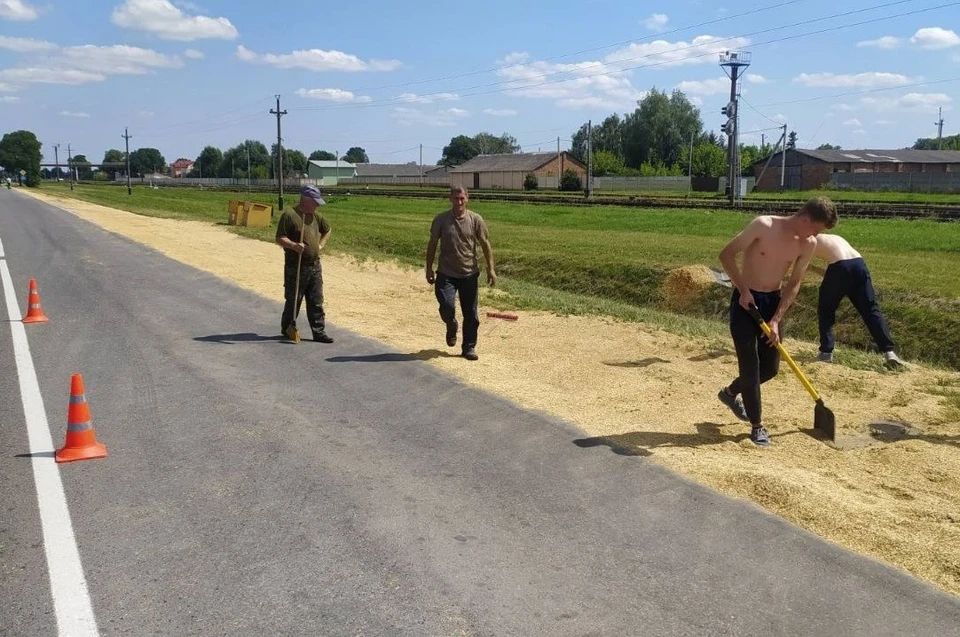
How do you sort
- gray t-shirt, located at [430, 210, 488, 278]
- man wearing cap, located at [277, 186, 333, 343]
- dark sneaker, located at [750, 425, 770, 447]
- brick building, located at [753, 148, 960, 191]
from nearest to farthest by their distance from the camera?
dark sneaker, located at [750, 425, 770, 447] → gray t-shirt, located at [430, 210, 488, 278] → man wearing cap, located at [277, 186, 333, 343] → brick building, located at [753, 148, 960, 191]

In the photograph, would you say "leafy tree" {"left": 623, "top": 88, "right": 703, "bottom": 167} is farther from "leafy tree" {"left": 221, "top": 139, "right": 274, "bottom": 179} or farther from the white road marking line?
the white road marking line

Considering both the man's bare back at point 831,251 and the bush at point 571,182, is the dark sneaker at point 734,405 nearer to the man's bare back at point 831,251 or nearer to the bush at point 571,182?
the man's bare back at point 831,251

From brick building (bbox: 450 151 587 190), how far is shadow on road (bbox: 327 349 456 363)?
290 ft

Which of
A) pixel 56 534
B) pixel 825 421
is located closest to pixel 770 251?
pixel 825 421

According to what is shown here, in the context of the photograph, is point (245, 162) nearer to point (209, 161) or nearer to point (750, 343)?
point (209, 161)

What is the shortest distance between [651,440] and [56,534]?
153 inches

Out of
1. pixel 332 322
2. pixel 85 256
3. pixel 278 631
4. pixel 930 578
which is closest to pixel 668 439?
pixel 930 578

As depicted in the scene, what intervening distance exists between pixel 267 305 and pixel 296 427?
6.87 m

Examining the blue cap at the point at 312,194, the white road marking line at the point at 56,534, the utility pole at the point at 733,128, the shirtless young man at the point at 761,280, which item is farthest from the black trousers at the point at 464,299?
the utility pole at the point at 733,128

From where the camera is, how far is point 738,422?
6.96 metres

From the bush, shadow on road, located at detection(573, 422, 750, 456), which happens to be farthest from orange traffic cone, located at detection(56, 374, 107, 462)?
the bush

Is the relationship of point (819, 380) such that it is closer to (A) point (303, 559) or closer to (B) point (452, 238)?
(B) point (452, 238)

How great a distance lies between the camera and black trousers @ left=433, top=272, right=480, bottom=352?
29.8ft

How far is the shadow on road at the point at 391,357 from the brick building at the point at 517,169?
8841cm
